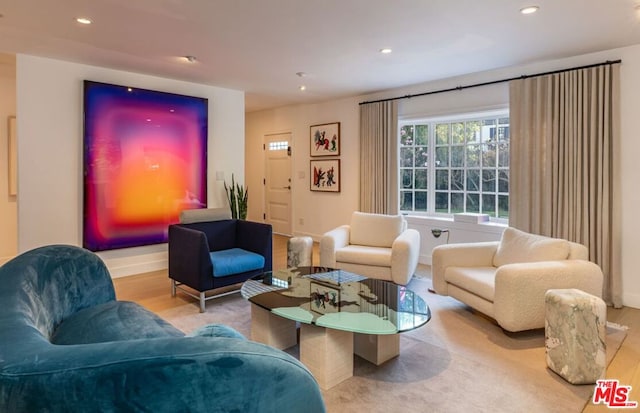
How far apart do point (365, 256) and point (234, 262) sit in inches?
53.7

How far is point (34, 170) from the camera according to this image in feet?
13.3

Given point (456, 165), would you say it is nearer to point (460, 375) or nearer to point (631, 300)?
point (631, 300)

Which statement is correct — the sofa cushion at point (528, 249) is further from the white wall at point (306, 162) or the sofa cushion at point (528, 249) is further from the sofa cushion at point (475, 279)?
the white wall at point (306, 162)

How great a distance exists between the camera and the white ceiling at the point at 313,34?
2822 millimetres

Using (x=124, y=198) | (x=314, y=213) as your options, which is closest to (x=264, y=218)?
(x=314, y=213)

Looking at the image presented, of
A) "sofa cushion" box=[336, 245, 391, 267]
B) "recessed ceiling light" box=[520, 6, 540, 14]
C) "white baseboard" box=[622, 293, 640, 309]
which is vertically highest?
"recessed ceiling light" box=[520, 6, 540, 14]

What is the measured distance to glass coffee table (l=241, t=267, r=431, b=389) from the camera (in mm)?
2234

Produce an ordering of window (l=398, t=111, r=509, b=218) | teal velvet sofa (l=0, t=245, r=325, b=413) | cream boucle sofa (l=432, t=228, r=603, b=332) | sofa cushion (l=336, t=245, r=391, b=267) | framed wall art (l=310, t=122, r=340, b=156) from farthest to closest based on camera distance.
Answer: framed wall art (l=310, t=122, r=340, b=156), window (l=398, t=111, r=509, b=218), sofa cushion (l=336, t=245, r=391, b=267), cream boucle sofa (l=432, t=228, r=603, b=332), teal velvet sofa (l=0, t=245, r=325, b=413)

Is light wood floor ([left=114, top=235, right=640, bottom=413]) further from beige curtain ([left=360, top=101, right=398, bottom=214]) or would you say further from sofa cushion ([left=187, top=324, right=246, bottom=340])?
sofa cushion ([left=187, top=324, right=246, bottom=340])

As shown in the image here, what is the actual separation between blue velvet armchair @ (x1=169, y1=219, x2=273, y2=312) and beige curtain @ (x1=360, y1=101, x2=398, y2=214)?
2.25 metres

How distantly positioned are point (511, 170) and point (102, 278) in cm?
407

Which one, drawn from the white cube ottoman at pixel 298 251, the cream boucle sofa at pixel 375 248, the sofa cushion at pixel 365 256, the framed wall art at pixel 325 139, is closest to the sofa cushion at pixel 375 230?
the cream boucle sofa at pixel 375 248

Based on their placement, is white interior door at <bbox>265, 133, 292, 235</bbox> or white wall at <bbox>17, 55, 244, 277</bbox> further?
white interior door at <bbox>265, 133, 292, 235</bbox>

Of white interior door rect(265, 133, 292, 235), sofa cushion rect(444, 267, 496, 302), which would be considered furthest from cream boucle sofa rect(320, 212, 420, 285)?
white interior door rect(265, 133, 292, 235)
